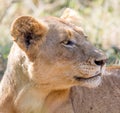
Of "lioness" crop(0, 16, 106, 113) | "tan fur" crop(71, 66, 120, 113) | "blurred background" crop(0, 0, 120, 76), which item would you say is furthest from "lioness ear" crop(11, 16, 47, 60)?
"blurred background" crop(0, 0, 120, 76)

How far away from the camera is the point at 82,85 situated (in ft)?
21.4

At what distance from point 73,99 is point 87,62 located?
604 millimetres

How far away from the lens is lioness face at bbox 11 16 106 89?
639 cm

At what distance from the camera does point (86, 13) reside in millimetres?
10922

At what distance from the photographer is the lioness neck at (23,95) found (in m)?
6.64

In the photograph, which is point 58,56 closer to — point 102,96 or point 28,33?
point 28,33

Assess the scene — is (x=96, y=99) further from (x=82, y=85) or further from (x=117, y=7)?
(x=117, y=7)

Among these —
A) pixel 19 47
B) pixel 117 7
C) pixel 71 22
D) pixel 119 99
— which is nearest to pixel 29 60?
pixel 19 47

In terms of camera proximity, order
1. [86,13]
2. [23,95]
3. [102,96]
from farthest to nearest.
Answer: [86,13], [102,96], [23,95]

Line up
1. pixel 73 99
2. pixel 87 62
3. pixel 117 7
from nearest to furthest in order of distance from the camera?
pixel 87 62
pixel 73 99
pixel 117 7

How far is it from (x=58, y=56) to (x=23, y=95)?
19.8 inches

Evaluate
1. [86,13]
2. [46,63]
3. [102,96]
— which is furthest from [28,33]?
[86,13]

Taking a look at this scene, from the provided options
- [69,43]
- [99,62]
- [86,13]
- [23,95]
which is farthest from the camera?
[86,13]

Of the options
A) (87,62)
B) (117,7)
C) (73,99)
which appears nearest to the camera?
(87,62)
